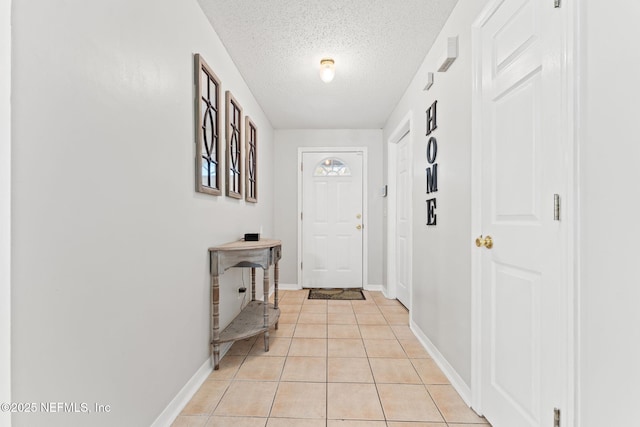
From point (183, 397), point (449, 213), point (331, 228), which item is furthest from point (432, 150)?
point (331, 228)

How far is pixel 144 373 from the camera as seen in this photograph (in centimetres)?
132

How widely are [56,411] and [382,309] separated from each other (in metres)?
3.06

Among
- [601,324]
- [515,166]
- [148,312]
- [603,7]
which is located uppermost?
[603,7]

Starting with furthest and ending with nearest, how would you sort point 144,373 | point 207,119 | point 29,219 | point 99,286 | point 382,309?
point 382,309, point 207,119, point 144,373, point 99,286, point 29,219

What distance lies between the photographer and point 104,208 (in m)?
1.08

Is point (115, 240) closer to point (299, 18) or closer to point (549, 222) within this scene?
point (549, 222)

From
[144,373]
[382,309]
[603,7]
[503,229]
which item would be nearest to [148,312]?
[144,373]

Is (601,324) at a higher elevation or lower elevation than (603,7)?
lower

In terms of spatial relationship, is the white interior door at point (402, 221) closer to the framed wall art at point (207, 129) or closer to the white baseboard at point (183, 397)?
the framed wall art at point (207, 129)

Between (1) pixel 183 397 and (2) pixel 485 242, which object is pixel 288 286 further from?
(2) pixel 485 242

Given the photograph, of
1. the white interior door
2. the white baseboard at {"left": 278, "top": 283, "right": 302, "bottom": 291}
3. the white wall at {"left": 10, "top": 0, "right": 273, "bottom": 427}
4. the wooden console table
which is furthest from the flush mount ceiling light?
the white baseboard at {"left": 278, "top": 283, "right": 302, "bottom": 291}

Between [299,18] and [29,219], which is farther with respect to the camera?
[299,18]

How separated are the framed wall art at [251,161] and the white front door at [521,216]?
6.80 ft

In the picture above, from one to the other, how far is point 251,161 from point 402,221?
1870 millimetres
